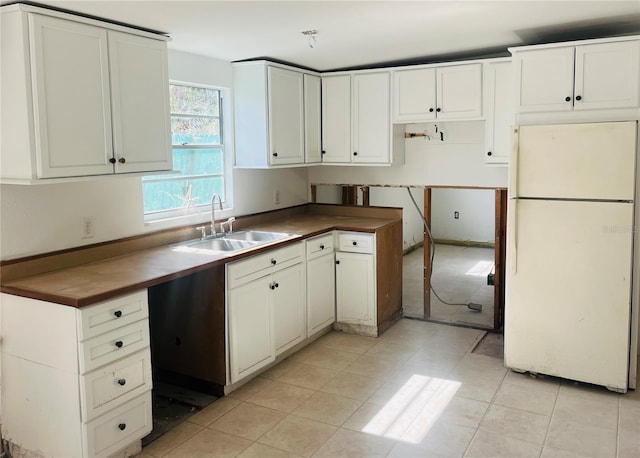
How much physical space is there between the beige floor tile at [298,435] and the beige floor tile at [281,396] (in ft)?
0.54

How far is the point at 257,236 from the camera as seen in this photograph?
4086 mm

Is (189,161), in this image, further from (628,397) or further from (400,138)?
(628,397)

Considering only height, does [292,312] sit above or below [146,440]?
Result: above

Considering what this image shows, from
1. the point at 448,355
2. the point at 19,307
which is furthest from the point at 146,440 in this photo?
the point at 448,355

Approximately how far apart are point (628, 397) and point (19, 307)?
3.34 m

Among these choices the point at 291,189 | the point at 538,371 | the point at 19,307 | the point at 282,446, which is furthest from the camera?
the point at 291,189

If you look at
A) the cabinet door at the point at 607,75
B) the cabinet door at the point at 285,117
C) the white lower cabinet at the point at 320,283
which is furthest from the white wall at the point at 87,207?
the cabinet door at the point at 607,75

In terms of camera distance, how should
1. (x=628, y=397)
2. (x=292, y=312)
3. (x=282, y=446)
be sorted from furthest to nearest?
1. (x=292, y=312)
2. (x=628, y=397)
3. (x=282, y=446)

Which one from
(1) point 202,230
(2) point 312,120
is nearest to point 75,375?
(1) point 202,230

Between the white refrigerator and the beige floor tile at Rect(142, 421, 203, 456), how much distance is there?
82.1 inches

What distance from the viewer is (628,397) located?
3.25 m

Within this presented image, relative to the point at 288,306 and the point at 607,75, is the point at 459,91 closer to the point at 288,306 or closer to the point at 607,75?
the point at 607,75

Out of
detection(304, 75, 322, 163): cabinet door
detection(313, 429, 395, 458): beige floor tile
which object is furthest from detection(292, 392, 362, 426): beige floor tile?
detection(304, 75, 322, 163): cabinet door

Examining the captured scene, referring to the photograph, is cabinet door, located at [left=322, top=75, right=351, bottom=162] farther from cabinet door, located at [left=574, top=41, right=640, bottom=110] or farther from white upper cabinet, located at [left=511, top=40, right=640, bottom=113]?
cabinet door, located at [left=574, top=41, right=640, bottom=110]
